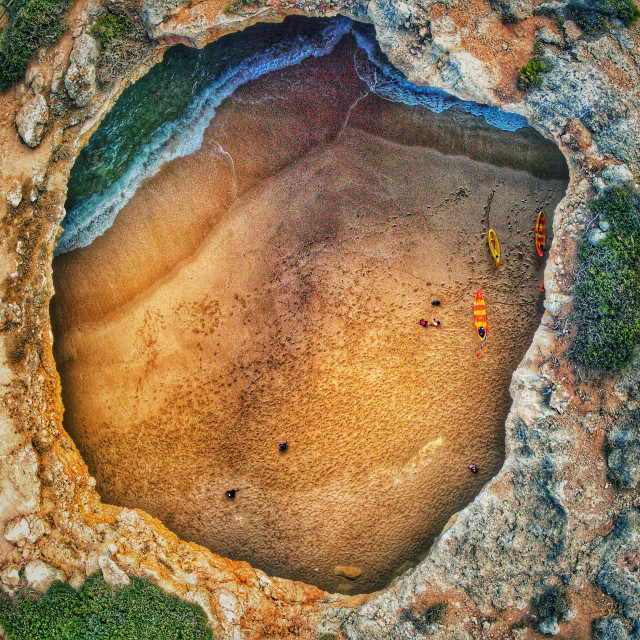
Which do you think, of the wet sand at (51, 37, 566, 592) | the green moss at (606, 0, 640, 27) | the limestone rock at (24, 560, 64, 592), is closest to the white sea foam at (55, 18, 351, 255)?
the wet sand at (51, 37, 566, 592)

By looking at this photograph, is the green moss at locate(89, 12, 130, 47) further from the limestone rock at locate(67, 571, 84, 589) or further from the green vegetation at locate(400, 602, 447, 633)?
the green vegetation at locate(400, 602, 447, 633)

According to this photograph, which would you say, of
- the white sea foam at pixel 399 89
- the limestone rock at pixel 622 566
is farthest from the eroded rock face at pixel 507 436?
the white sea foam at pixel 399 89

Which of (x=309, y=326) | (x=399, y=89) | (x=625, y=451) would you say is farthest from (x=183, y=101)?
(x=625, y=451)

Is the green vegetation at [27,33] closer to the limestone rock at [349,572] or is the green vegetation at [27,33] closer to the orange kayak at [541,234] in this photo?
the orange kayak at [541,234]

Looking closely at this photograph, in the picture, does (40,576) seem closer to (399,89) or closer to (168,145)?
(168,145)

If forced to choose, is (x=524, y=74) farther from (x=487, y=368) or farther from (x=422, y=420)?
(x=422, y=420)
